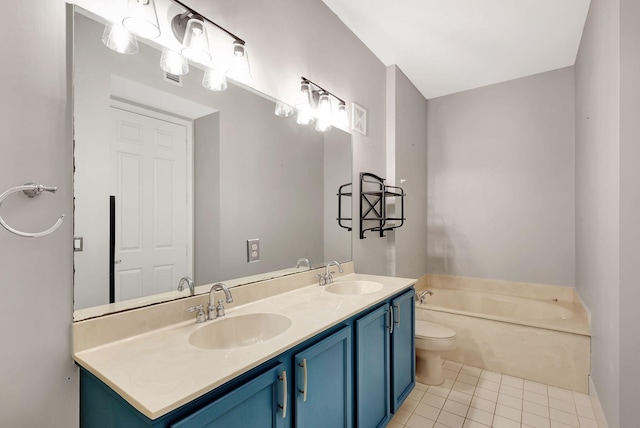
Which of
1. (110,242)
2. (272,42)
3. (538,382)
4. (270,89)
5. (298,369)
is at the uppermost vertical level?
(272,42)

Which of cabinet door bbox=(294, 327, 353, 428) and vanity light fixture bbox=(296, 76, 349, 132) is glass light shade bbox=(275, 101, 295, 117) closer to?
vanity light fixture bbox=(296, 76, 349, 132)

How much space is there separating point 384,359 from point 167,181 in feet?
4.84

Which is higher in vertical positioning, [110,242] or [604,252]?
[110,242]

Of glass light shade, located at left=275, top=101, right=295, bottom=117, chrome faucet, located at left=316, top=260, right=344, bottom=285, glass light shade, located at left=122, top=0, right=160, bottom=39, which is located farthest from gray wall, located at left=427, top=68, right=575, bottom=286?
glass light shade, located at left=122, top=0, right=160, bottom=39

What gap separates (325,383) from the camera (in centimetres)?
129

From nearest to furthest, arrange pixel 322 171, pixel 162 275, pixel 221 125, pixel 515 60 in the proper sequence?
pixel 162 275, pixel 221 125, pixel 322 171, pixel 515 60

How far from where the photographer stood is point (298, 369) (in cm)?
114

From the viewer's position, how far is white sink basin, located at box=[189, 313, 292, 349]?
128 cm

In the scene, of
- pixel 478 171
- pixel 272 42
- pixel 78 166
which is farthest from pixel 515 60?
pixel 78 166

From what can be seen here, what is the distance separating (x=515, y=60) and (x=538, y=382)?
2890mm

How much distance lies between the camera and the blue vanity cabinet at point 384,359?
5.06 ft

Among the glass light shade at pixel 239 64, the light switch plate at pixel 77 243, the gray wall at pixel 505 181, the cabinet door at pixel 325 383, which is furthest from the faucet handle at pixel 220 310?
the gray wall at pixel 505 181

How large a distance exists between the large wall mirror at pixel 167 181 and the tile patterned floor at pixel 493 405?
1.31 meters

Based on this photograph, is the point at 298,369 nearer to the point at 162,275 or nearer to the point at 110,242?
the point at 162,275
